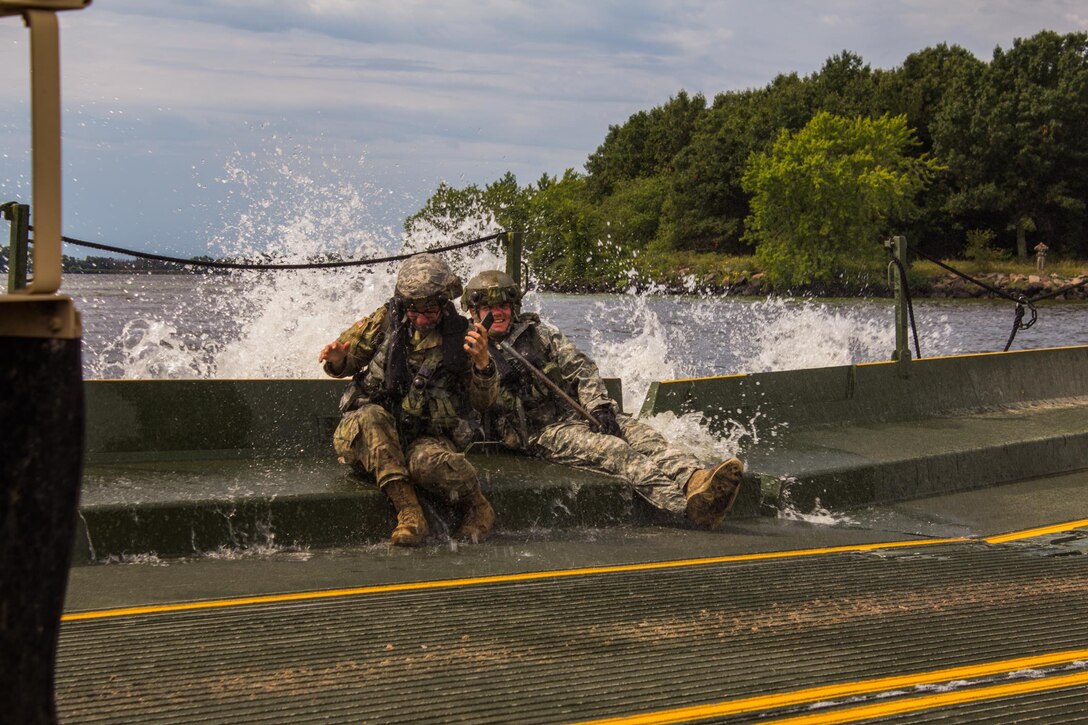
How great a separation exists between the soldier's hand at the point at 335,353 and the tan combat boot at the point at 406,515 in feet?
3.06

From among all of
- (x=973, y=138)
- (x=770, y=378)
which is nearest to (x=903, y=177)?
(x=973, y=138)

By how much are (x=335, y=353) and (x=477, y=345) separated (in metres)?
0.93

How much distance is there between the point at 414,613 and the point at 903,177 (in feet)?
316

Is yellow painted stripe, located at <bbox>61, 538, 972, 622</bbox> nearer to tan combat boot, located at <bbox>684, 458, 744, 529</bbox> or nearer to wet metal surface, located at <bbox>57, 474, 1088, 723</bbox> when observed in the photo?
wet metal surface, located at <bbox>57, 474, 1088, 723</bbox>

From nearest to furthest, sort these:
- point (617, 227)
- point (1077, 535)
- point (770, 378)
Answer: point (1077, 535)
point (770, 378)
point (617, 227)

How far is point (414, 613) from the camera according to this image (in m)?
5.97

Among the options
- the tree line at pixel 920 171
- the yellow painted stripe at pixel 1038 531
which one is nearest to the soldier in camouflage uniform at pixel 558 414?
the yellow painted stripe at pixel 1038 531

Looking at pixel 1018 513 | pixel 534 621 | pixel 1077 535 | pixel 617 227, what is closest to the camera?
pixel 534 621

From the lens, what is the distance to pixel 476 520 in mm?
8023

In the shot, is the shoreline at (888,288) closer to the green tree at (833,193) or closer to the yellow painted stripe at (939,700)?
the green tree at (833,193)

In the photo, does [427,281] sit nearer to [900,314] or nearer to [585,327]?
[900,314]

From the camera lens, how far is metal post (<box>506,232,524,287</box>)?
10.6 metres

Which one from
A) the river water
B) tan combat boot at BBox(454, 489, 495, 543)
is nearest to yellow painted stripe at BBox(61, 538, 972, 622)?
tan combat boot at BBox(454, 489, 495, 543)

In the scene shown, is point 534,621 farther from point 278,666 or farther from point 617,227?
point 617,227
